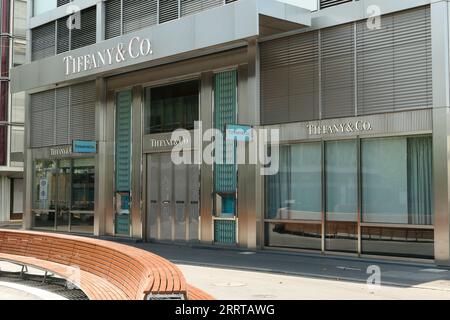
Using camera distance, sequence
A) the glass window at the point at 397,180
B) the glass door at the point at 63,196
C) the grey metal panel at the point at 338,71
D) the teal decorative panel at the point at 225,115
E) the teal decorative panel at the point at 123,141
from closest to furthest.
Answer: the glass window at the point at 397,180
the grey metal panel at the point at 338,71
the teal decorative panel at the point at 225,115
the teal decorative panel at the point at 123,141
the glass door at the point at 63,196

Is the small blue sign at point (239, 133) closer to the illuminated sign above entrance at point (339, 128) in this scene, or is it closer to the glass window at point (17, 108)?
the illuminated sign above entrance at point (339, 128)

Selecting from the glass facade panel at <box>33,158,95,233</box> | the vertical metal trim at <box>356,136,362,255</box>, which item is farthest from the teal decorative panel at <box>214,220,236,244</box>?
the glass facade panel at <box>33,158,95,233</box>

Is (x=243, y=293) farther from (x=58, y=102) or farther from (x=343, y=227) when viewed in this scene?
(x=58, y=102)

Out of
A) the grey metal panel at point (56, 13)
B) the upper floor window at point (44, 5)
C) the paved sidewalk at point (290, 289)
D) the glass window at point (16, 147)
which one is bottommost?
the paved sidewalk at point (290, 289)

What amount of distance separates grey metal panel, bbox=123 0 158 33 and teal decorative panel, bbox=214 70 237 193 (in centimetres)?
359

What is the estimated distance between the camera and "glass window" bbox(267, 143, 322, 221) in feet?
52.2

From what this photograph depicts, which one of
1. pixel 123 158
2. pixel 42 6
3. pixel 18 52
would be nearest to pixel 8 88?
pixel 18 52

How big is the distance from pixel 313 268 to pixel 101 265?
542cm

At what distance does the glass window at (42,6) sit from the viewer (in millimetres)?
25078

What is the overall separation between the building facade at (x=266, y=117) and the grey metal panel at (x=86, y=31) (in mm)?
68

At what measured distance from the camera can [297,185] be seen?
16.4 meters

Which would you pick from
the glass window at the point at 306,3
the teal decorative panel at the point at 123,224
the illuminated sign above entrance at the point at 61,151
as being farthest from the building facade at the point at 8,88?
the glass window at the point at 306,3

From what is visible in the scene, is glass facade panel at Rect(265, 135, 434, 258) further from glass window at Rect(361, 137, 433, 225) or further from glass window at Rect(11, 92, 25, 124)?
glass window at Rect(11, 92, 25, 124)

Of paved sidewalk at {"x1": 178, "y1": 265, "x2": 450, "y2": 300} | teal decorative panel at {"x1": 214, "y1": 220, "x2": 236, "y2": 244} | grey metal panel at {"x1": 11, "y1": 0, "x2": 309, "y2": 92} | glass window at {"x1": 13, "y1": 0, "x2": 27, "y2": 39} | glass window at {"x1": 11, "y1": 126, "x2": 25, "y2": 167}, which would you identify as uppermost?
glass window at {"x1": 13, "y1": 0, "x2": 27, "y2": 39}
